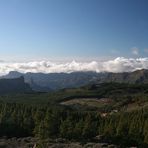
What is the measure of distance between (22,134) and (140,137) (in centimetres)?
5675

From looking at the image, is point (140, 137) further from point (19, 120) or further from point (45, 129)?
point (19, 120)

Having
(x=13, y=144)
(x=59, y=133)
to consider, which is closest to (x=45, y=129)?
(x=59, y=133)

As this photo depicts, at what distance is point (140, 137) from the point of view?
459 feet

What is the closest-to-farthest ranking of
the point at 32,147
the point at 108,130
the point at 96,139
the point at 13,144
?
the point at 32,147 → the point at 13,144 → the point at 96,139 → the point at 108,130

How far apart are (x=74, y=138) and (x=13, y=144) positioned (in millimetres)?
30010

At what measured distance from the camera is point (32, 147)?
10962 cm

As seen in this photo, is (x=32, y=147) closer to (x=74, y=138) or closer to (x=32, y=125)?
(x=74, y=138)

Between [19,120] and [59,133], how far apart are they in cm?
2759

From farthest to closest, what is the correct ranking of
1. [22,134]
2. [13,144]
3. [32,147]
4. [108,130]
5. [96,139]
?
[22,134], [108,130], [96,139], [13,144], [32,147]

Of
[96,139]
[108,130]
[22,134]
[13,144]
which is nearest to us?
[13,144]

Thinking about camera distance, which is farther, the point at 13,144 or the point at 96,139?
the point at 96,139

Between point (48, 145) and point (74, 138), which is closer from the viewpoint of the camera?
point (48, 145)

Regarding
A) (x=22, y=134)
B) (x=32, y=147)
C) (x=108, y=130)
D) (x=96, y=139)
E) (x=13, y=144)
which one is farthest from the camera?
(x=22, y=134)

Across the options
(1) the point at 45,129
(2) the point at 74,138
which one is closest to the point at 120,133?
(2) the point at 74,138
